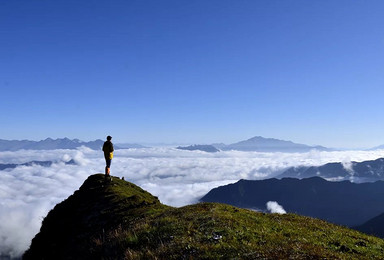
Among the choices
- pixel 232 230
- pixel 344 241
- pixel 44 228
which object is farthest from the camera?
pixel 44 228

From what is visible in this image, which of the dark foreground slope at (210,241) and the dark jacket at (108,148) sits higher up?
the dark jacket at (108,148)

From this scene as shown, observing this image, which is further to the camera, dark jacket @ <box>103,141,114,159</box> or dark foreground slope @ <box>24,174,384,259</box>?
dark jacket @ <box>103,141,114,159</box>

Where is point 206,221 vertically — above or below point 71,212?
above

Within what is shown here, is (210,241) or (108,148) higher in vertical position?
(108,148)

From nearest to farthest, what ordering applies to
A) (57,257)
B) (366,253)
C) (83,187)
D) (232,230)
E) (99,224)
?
(366,253)
(232,230)
(57,257)
(99,224)
(83,187)

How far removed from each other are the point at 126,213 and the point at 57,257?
6213mm

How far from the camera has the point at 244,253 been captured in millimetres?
10008

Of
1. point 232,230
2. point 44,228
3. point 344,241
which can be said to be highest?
point 232,230

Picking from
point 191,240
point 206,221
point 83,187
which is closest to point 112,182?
point 83,187

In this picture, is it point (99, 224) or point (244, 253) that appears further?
point (99, 224)

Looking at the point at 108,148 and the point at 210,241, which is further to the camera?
the point at 108,148

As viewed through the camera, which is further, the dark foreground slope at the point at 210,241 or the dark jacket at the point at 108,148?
the dark jacket at the point at 108,148

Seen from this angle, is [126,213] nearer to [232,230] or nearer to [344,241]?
[232,230]

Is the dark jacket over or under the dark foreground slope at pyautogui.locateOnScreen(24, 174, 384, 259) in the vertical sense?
over
